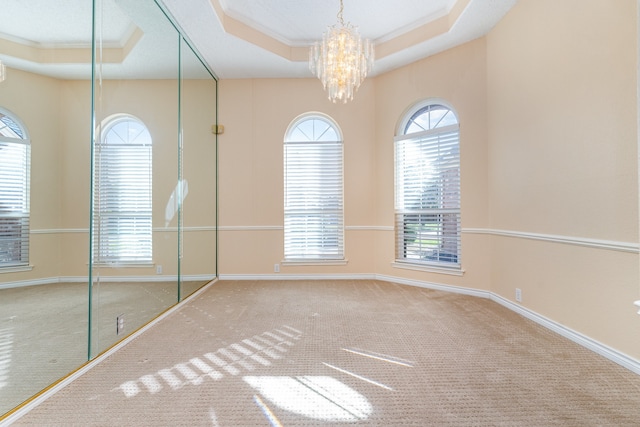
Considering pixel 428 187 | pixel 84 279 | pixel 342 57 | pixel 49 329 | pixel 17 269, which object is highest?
pixel 342 57

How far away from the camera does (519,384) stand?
178cm

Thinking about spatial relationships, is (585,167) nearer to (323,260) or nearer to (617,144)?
(617,144)

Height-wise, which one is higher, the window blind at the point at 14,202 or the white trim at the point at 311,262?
the window blind at the point at 14,202

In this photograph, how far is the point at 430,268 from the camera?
4.01 metres

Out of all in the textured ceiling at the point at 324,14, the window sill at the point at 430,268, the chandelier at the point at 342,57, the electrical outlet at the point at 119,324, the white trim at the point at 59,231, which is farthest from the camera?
the window sill at the point at 430,268

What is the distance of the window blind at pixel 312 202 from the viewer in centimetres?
454

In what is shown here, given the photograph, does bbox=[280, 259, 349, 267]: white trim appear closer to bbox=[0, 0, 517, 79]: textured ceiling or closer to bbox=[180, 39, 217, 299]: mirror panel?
bbox=[180, 39, 217, 299]: mirror panel

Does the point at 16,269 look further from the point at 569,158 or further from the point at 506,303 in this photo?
the point at 506,303

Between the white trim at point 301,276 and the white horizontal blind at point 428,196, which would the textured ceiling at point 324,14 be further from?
the white trim at point 301,276

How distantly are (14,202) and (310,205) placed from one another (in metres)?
3.31

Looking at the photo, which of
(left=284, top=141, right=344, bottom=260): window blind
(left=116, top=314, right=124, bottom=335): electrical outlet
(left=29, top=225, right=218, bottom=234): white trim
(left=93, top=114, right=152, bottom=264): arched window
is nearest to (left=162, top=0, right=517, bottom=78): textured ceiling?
(left=284, top=141, right=344, bottom=260): window blind

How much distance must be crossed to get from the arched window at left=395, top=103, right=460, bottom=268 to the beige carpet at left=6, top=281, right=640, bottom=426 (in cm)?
120

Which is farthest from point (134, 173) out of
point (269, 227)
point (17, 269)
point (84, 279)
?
point (269, 227)

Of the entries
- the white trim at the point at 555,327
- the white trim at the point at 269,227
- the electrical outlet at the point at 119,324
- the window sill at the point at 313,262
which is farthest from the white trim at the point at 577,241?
the electrical outlet at the point at 119,324
